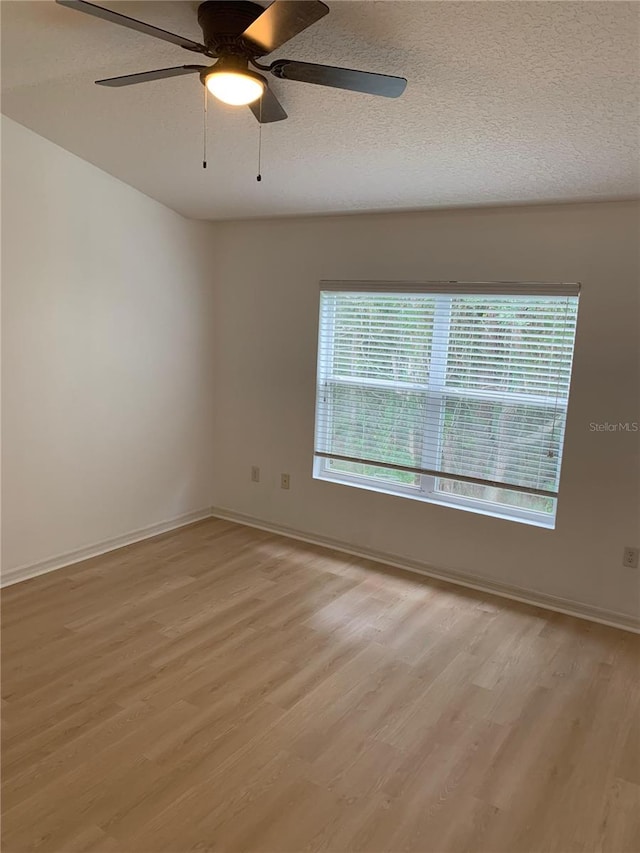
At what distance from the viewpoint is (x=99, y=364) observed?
3.78 metres

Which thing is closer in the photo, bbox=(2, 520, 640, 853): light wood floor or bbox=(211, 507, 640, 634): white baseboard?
bbox=(2, 520, 640, 853): light wood floor

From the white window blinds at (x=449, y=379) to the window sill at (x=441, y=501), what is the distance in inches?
5.7

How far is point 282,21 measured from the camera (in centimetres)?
162

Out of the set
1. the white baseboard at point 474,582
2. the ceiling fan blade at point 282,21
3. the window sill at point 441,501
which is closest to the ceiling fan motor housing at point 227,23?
the ceiling fan blade at point 282,21

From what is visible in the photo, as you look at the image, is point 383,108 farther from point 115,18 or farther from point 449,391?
point 449,391

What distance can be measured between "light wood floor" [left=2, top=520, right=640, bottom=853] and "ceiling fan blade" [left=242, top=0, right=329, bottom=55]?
2346mm

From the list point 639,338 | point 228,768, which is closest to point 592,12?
point 639,338

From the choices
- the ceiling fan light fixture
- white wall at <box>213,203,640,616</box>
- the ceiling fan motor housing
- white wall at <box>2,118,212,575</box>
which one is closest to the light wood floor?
white wall at <box>213,203,640,616</box>

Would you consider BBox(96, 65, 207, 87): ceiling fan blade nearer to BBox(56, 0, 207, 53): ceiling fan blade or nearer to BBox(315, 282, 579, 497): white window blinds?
BBox(56, 0, 207, 53): ceiling fan blade

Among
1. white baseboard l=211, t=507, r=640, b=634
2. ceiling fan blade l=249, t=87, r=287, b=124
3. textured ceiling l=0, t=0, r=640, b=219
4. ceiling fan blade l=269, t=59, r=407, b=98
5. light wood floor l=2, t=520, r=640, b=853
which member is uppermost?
textured ceiling l=0, t=0, r=640, b=219

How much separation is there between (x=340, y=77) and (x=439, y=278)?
6.23ft

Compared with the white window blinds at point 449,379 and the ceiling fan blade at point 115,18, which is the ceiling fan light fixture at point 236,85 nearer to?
the ceiling fan blade at point 115,18

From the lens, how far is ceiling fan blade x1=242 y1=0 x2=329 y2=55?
5.03 feet

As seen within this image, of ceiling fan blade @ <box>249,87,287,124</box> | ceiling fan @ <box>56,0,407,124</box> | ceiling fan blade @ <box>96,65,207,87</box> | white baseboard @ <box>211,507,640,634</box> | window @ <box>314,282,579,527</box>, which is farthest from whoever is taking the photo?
window @ <box>314,282,579,527</box>
